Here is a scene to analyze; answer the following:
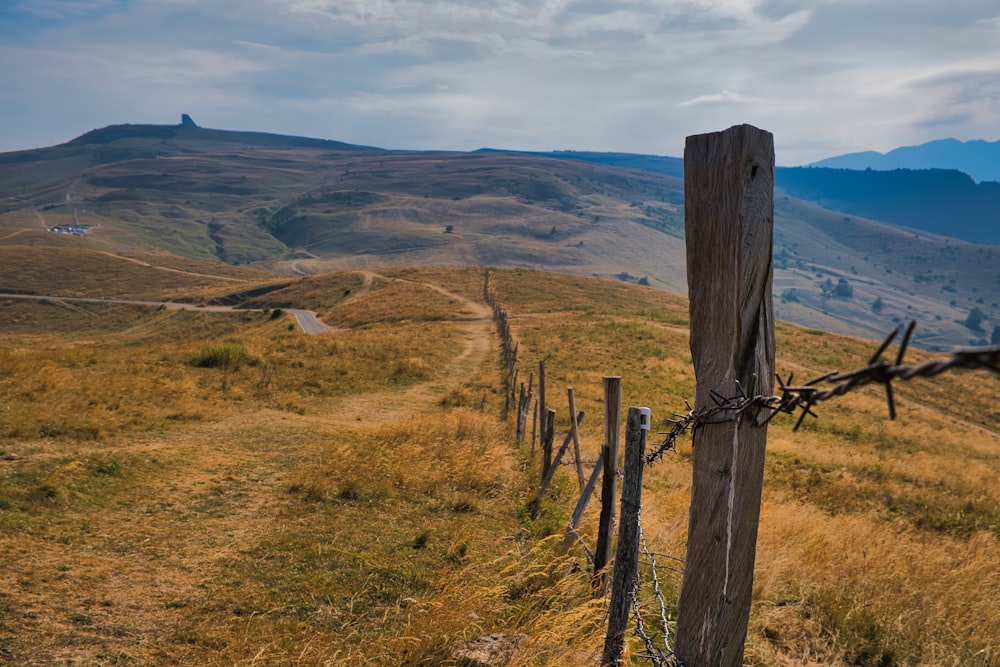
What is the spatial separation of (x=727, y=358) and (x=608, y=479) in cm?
325

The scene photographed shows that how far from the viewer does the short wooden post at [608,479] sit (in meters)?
4.90

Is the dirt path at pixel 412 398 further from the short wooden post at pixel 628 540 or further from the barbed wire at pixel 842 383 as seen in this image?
the barbed wire at pixel 842 383

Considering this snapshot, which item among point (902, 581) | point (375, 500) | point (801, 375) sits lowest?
point (801, 375)

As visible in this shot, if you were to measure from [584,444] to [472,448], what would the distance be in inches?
121

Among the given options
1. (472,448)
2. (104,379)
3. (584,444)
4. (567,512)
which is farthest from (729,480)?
(104,379)

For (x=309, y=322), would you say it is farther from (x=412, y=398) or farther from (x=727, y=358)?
(x=727, y=358)

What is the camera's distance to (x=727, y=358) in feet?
7.18

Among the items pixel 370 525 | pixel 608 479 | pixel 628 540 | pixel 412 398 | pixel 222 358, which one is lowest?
pixel 412 398

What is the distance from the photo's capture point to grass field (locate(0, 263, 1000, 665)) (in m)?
5.27

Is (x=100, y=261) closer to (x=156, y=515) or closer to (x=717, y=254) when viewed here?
(x=156, y=515)

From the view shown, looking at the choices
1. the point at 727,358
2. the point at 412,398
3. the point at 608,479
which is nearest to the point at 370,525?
the point at 608,479

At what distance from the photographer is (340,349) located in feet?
83.5

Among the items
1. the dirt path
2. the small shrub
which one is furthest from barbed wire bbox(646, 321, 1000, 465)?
the small shrub

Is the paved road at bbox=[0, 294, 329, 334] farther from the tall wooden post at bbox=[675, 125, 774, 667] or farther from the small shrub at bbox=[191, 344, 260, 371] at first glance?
the tall wooden post at bbox=[675, 125, 774, 667]
